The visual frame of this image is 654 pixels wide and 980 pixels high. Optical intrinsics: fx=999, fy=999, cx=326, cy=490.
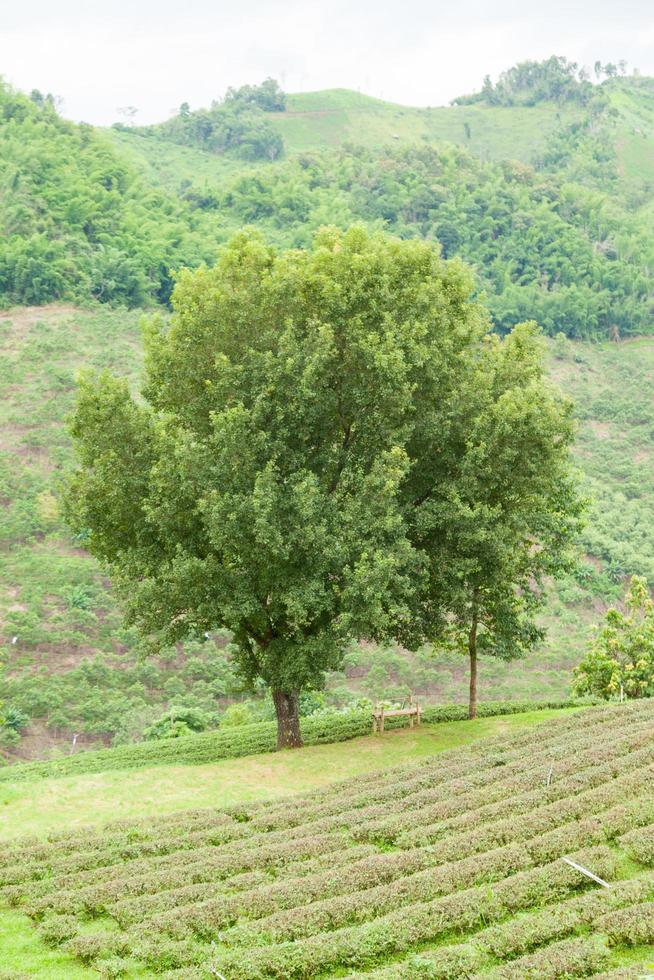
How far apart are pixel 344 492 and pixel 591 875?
13.4 metres

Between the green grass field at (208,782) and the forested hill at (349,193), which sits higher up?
the forested hill at (349,193)

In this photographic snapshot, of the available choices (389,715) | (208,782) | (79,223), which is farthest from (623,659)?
(79,223)

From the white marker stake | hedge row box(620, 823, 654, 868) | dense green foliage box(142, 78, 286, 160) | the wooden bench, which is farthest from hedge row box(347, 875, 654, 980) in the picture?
dense green foliage box(142, 78, 286, 160)

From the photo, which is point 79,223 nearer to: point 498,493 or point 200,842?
point 498,493

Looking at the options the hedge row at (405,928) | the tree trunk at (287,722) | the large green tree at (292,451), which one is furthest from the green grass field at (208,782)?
the hedge row at (405,928)

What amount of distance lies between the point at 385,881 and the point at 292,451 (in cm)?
1199

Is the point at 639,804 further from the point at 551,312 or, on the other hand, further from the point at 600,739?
the point at 551,312

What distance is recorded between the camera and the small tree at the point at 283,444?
72.6ft

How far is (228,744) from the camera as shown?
89.9 ft

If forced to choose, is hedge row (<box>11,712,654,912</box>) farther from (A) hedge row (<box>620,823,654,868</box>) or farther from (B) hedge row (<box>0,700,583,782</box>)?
(B) hedge row (<box>0,700,583,782</box>)

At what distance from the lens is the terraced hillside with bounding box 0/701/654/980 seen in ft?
33.8

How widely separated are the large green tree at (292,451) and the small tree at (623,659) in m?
9.07

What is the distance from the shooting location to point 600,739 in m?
19.0

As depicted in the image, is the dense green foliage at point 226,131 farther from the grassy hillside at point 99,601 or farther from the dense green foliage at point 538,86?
the grassy hillside at point 99,601
